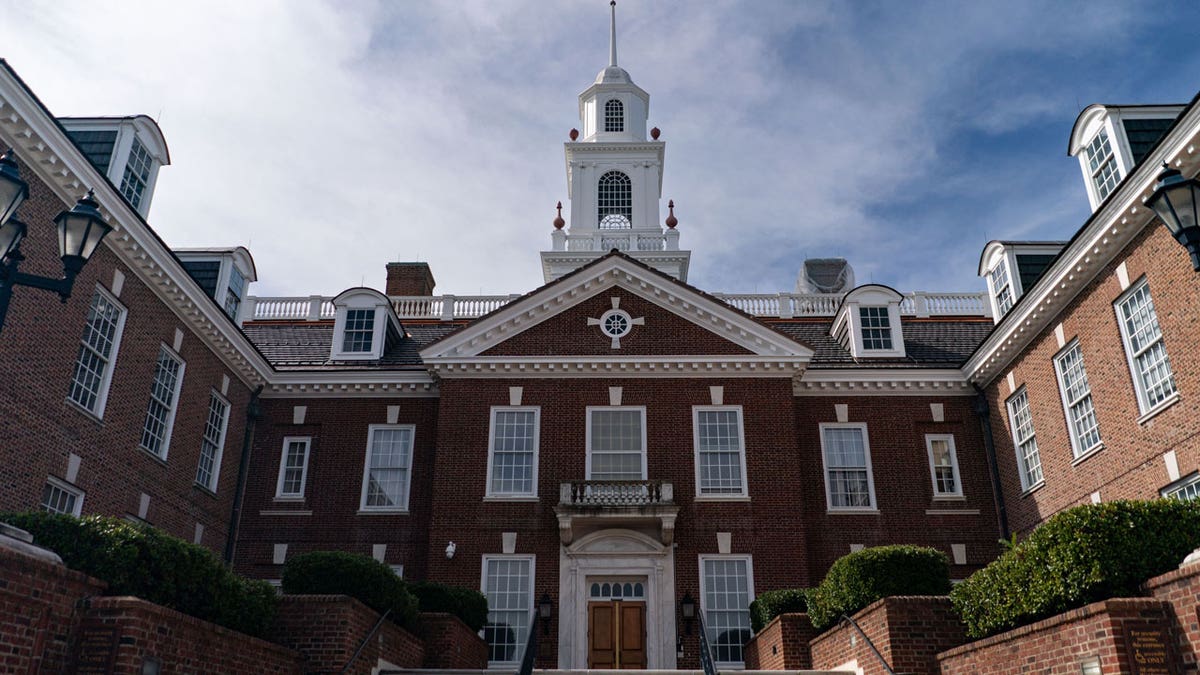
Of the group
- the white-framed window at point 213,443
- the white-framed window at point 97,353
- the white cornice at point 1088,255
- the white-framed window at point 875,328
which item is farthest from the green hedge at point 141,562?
the white-framed window at point 875,328

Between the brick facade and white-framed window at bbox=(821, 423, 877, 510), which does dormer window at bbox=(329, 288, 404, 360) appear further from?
white-framed window at bbox=(821, 423, 877, 510)

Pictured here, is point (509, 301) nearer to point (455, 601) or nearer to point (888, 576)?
point (455, 601)

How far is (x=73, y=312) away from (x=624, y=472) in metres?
12.2

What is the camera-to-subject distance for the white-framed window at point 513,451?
22.0 meters

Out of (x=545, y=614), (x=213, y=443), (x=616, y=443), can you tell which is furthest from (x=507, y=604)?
(x=213, y=443)

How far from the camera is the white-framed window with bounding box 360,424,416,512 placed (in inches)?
911

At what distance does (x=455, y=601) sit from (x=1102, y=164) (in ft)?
54.0

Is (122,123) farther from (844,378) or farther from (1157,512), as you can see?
(1157,512)

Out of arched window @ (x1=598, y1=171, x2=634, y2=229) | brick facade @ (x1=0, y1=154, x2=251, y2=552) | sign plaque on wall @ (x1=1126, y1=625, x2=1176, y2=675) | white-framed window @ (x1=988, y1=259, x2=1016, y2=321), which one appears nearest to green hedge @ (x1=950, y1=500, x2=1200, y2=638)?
sign plaque on wall @ (x1=1126, y1=625, x2=1176, y2=675)

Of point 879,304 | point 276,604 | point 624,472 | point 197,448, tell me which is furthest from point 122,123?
point 879,304

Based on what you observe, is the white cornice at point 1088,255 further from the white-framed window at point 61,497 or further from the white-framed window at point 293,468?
the white-framed window at point 61,497

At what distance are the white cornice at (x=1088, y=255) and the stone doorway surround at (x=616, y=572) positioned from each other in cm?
920

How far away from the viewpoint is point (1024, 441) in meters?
21.4

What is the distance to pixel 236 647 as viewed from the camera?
1058 cm
